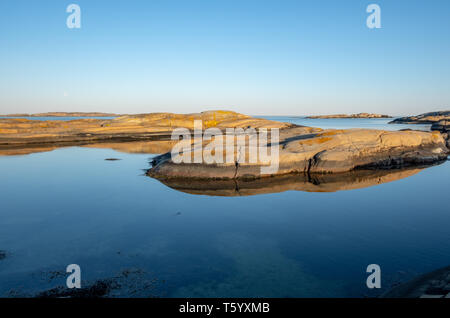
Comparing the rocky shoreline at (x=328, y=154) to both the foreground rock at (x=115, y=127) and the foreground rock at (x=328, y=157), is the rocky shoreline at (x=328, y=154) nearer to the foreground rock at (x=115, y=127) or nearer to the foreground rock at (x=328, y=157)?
the foreground rock at (x=328, y=157)

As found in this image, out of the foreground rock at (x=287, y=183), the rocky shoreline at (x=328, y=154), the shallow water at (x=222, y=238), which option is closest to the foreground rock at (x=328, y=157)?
the rocky shoreline at (x=328, y=154)

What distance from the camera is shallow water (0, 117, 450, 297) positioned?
7.00 meters

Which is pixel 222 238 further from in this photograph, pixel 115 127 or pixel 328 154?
pixel 115 127

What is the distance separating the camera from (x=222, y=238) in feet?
31.6

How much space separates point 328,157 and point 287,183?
4.34m

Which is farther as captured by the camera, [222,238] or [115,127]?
[115,127]

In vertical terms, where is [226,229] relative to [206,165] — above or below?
below

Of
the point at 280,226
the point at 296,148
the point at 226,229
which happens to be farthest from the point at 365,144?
the point at 226,229

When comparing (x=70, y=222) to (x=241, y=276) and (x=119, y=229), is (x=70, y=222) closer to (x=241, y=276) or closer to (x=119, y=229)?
(x=119, y=229)

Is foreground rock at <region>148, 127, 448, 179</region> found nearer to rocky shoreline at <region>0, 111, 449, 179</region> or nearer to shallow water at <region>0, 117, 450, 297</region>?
rocky shoreline at <region>0, 111, 449, 179</region>

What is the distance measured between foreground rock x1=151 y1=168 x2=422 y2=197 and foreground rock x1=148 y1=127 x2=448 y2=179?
519mm

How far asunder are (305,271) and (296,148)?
1338 cm

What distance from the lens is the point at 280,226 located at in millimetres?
10688

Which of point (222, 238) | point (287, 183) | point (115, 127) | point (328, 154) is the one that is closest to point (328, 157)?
point (328, 154)
